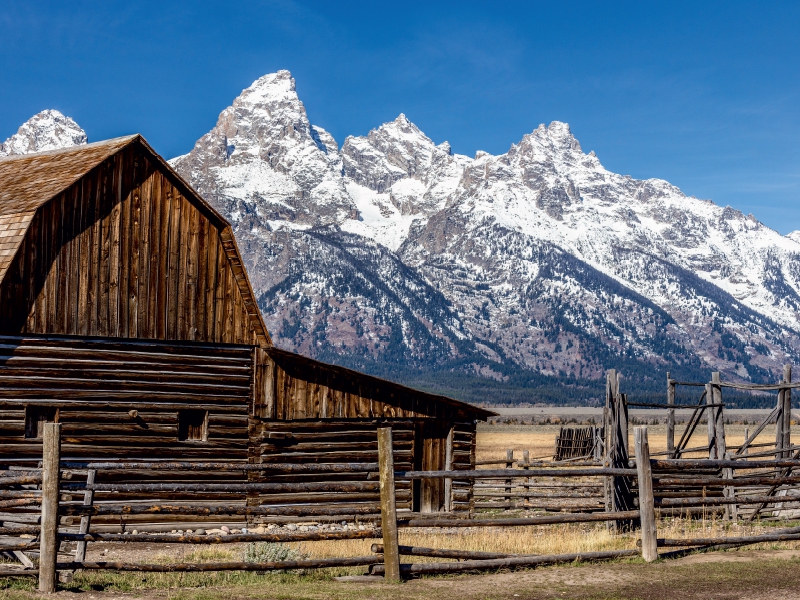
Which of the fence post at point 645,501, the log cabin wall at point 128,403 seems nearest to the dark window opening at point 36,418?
the log cabin wall at point 128,403

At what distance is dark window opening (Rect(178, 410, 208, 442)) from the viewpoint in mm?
21000

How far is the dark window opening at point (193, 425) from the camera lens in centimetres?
2100

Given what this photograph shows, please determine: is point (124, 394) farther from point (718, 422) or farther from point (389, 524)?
point (718, 422)

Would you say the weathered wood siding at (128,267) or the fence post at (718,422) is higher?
the weathered wood siding at (128,267)

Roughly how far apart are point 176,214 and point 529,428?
80.9 metres

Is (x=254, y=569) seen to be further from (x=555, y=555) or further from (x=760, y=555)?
(x=760, y=555)

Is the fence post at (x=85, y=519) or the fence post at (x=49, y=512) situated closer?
the fence post at (x=49, y=512)

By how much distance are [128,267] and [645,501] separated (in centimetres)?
1177

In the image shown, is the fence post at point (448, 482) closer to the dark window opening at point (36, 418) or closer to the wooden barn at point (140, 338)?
the wooden barn at point (140, 338)

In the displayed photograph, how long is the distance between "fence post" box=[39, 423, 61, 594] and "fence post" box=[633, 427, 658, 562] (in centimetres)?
728

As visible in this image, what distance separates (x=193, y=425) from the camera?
69.4 ft

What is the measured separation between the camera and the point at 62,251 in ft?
63.7

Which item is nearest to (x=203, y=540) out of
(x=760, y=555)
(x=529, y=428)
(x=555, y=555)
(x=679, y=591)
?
(x=555, y=555)

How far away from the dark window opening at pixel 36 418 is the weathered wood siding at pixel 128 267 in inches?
63.5
